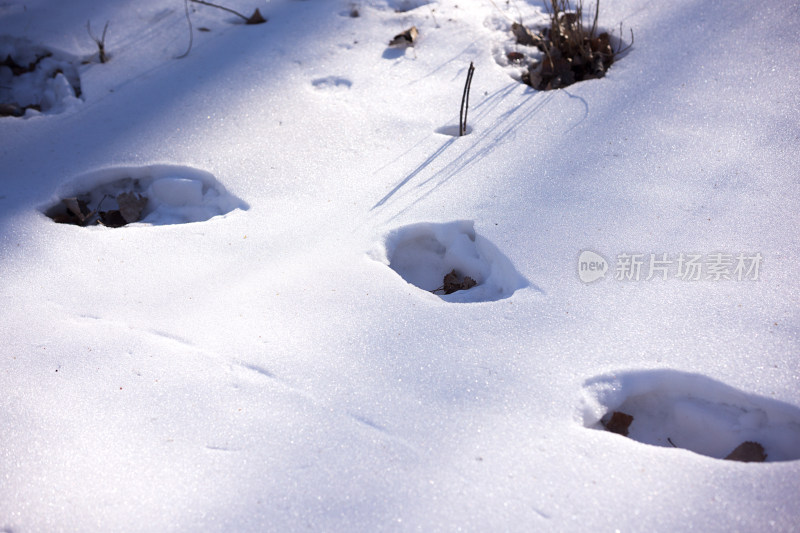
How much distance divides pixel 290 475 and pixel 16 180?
169 centimetres

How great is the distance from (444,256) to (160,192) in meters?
1.10

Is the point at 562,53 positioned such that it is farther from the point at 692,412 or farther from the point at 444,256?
the point at 692,412

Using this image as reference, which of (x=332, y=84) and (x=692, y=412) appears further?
(x=332, y=84)

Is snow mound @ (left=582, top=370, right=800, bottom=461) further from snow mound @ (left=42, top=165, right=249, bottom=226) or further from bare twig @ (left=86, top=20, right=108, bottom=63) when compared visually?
bare twig @ (left=86, top=20, right=108, bottom=63)

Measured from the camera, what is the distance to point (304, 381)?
1357 millimetres

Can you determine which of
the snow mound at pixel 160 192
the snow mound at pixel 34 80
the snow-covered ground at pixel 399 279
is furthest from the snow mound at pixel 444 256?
the snow mound at pixel 34 80

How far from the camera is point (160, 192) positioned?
2059mm

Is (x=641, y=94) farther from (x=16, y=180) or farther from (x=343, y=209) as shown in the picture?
(x=16, y=180)

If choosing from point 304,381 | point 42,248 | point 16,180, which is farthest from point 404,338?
point 16,180

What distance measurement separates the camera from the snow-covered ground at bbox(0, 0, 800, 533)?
115 cm

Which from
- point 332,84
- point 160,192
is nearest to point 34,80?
point 160,192

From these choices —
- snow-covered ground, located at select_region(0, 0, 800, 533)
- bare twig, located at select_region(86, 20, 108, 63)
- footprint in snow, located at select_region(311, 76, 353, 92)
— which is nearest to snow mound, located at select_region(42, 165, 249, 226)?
snow-covered ground, located at select_region(0, 0, 800, 533)

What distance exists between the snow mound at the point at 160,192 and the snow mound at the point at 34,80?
549 mm

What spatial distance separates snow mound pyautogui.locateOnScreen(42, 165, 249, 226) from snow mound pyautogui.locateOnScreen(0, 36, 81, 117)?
21.6 inches
